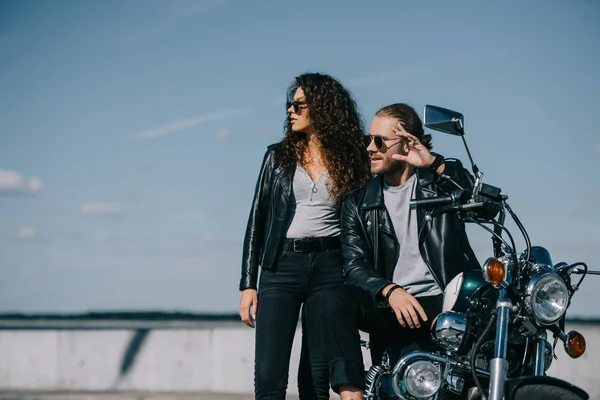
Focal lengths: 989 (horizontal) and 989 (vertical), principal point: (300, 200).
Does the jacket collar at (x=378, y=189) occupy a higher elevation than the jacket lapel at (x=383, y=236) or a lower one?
higher

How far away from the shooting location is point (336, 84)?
5.88 m

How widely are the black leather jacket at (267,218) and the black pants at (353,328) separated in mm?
751

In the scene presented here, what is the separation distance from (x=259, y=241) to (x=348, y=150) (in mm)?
730

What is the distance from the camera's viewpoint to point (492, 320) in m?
4.04

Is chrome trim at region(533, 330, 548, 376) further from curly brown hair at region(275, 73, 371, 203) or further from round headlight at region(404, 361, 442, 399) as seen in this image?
curly brown hair at region(275, 73, 371, 203)

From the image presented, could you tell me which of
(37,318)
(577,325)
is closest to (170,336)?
(577,325)

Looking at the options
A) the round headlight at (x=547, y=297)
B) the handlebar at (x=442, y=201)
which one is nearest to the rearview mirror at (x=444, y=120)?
the handlebar at (x=442, y=201)

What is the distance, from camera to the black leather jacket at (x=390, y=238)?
485 centimetres

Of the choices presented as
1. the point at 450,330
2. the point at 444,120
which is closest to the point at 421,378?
the point at 450,330

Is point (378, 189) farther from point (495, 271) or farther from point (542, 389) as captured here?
point (542, 389)

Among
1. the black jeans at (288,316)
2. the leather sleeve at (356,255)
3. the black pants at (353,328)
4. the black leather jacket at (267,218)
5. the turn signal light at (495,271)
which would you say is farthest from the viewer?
the black leather jacket at (267,218)

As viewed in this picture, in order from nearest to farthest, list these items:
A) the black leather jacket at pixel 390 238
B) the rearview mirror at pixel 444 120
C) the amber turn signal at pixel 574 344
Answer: the rearview mirror at pixel 444 120, the amber turn signal at pixel 574 344, the black leather jacket at pixel 390 238

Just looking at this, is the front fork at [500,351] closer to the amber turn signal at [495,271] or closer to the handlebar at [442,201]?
the amber turn signal at [495,271]

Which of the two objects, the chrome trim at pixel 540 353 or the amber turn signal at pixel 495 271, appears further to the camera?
the chrome trim at pixel 540 353
